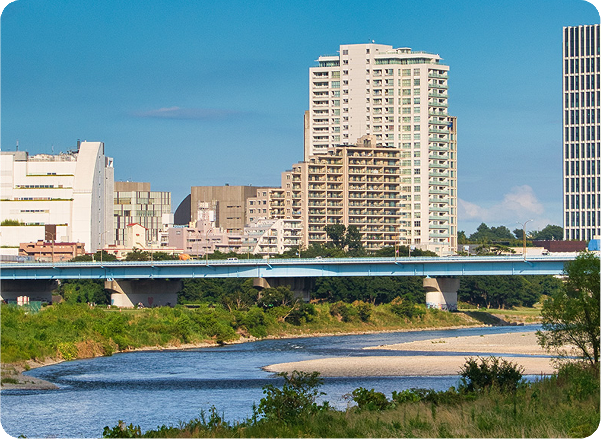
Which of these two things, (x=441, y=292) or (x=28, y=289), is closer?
(x=441, y=292)

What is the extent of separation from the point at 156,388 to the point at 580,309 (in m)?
31.8

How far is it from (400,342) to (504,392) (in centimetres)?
7089

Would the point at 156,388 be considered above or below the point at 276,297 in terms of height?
below

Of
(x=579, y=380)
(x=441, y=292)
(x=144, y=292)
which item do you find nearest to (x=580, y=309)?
(x=579, y=380)

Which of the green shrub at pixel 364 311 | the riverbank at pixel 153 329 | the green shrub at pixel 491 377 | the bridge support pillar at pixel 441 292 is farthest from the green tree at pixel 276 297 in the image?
the green shrub at pixel 491 377

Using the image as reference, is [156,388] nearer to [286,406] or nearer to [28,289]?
[286,406]

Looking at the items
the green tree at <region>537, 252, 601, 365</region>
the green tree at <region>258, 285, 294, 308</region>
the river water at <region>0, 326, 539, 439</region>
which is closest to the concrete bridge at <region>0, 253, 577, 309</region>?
the green tree at <region>258, 285, 294, 308</region>

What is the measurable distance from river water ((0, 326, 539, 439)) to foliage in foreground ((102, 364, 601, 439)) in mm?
10737

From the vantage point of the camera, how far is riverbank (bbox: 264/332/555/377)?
255ft

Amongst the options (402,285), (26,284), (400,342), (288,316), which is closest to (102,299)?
(26,284)

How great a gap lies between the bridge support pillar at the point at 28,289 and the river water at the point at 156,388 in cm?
6671

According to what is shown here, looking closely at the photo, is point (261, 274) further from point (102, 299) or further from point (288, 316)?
point (102, 299)

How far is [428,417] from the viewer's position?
124 ft

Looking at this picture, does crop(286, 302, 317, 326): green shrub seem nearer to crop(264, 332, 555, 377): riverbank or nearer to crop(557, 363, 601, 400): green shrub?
Result: crop(264, 332, 555, 377): riverbank
